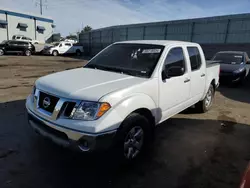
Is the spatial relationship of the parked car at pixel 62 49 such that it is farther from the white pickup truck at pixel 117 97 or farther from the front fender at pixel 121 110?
the front fender at pixel 121 110

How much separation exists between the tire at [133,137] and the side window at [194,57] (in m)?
1.96

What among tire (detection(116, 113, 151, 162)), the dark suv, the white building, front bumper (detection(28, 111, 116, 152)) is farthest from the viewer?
the white building

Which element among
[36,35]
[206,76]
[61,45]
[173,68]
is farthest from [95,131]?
[36,35]

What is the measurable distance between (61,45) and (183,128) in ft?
89.3

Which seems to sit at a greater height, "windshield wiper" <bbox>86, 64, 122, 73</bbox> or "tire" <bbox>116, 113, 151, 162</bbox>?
"windshield wiper" <bbox>86, 64, 122, 73</bbox>

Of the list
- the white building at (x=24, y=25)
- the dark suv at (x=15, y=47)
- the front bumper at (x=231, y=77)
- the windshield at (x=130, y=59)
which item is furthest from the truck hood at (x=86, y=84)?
the white building at (x=24, y=25)

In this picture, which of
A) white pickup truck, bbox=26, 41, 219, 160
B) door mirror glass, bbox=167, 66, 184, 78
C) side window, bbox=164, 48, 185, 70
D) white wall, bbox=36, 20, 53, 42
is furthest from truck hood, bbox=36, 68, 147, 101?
white wall, bbox=36, 20, 53, 42

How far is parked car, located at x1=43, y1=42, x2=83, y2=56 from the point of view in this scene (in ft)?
91.7

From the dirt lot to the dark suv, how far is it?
74.2 ft

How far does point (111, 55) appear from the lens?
411 centimetres

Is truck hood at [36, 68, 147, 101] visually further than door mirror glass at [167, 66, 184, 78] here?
No

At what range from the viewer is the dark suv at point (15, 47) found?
2406 centimetres

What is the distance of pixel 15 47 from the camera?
24.5m

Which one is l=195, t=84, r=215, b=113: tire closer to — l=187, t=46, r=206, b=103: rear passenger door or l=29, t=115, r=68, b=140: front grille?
l=187, t=46, r=206, b=103: rear passenger door
